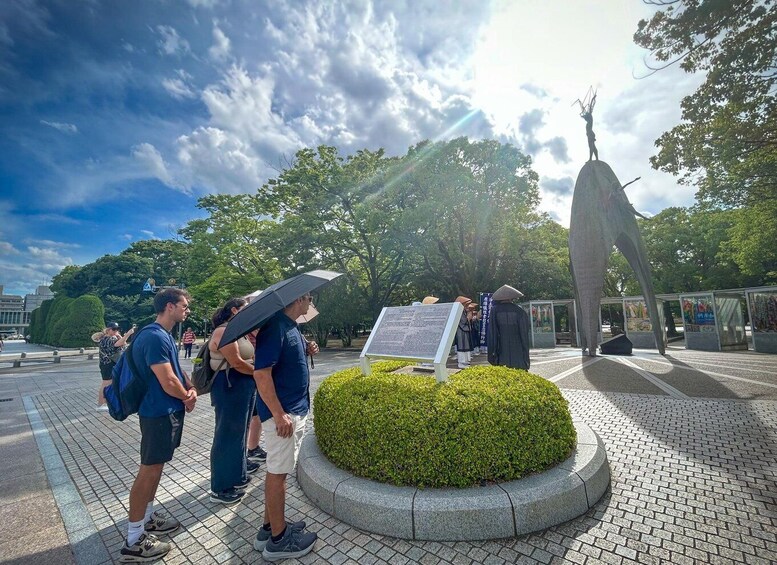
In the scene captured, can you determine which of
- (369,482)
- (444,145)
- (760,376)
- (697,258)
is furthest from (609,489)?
(697,258)

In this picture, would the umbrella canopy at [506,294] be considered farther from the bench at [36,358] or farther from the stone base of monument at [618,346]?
the bench at [36,358]

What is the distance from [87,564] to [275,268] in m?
22.1

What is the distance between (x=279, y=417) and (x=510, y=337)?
4685 millimetres

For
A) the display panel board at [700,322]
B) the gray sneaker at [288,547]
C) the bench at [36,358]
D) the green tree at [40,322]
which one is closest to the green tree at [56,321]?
the green tree at [40,322]

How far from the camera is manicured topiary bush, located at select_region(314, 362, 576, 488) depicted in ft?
9.47

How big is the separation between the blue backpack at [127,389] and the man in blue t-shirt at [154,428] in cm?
4

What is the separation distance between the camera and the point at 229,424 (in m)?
3.35

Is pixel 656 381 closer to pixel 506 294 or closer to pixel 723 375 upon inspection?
pixel 723 375

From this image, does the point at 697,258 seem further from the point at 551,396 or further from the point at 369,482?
the point at 369,482

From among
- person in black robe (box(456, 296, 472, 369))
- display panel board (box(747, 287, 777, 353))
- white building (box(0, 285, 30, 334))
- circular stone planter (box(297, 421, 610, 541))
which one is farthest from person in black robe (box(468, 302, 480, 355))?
white building (box(0, 285, 30, 334))

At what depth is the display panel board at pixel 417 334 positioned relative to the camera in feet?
12.3

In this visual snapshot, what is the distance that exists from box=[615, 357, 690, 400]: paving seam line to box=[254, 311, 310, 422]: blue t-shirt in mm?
7259

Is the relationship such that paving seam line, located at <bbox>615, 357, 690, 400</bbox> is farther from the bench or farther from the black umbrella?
the bench

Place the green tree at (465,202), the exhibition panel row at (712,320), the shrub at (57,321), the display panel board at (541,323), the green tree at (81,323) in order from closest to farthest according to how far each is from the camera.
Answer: the exhibition panel row at (712,320)
the green tree at (465,202)
the display panel board at (541,323)
the green tree at (81,323)
the shrub at (57,321)
